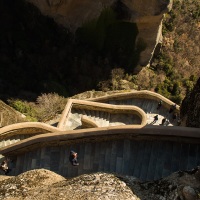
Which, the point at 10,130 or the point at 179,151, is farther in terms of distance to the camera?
the point at 10,130

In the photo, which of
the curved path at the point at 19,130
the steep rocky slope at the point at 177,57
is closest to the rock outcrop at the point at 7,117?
the curved path at the point at 19,130

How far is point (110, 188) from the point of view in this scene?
10.0 m

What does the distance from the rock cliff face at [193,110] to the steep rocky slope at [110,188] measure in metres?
6.20

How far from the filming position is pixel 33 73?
31.2 m

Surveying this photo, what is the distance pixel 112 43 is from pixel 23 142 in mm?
20901

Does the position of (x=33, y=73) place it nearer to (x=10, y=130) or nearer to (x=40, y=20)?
(x=40, y=20)

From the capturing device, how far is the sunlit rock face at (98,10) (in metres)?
29.0

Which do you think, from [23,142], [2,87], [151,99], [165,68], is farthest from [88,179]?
[165,68]

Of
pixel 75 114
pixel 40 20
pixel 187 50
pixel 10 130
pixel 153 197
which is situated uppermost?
pixel 187 50

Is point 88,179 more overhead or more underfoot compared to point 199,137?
more underfoot

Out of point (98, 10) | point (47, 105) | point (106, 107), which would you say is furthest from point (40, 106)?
point (98, 10)

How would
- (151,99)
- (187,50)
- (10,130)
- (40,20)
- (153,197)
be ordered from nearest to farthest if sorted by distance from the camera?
1. (153,197)
2. (10,130)
3. (151,99)
4. (40,20)
5. (187,50)

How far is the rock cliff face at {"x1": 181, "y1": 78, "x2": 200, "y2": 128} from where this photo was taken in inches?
650

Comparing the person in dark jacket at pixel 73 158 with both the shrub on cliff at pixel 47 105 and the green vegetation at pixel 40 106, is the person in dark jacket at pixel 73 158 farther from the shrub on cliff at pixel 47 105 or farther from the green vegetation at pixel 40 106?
the green vegetation at pixel 40 106
